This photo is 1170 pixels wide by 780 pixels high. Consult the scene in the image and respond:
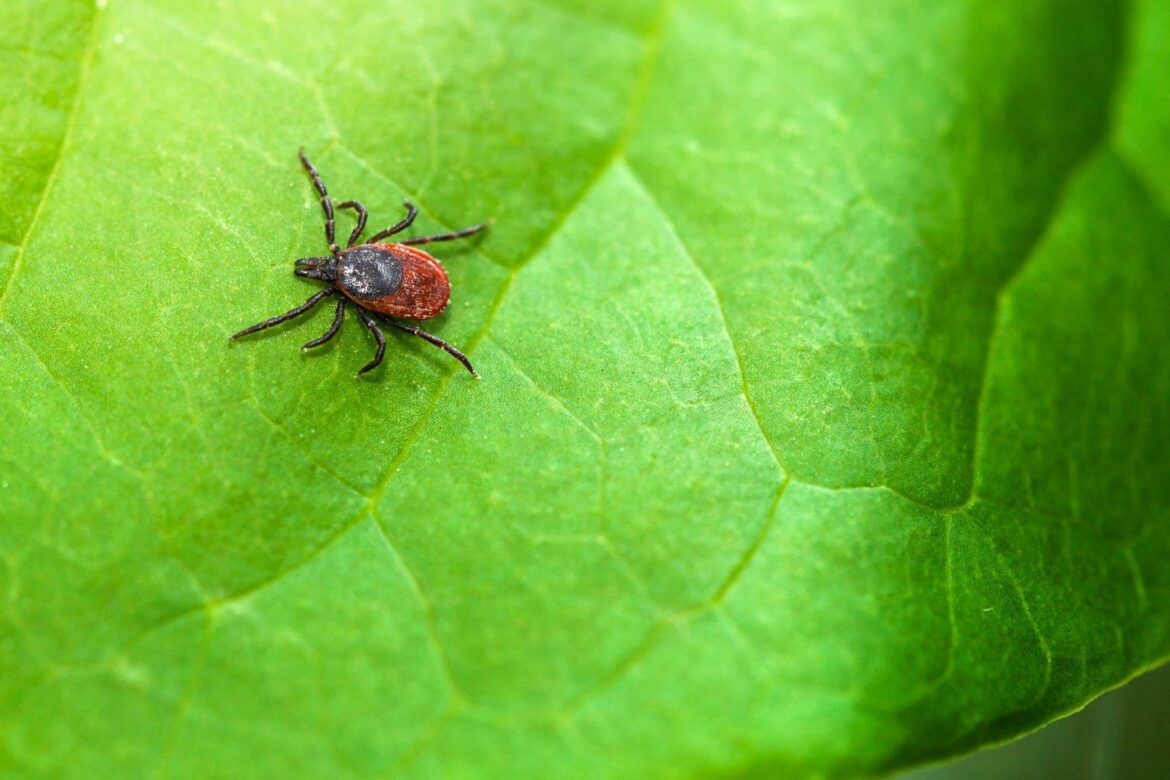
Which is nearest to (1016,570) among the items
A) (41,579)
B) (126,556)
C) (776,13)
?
(776,13)

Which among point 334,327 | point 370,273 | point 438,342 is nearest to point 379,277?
point 370,273

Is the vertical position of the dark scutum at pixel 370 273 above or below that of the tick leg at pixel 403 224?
below

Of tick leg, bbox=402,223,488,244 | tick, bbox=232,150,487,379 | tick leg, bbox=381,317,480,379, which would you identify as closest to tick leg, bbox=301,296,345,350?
tick, bbox=232,150,487,379

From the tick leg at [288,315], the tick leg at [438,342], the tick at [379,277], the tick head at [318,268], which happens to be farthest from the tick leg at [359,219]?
the tick leg at [438,342]

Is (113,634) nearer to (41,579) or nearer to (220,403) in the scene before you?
(41,579)

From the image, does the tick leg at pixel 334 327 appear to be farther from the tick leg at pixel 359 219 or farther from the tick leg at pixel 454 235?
the tick leg at pixel 454 235

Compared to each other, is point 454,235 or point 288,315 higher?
point 454,235

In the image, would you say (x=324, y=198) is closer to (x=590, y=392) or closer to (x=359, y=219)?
(x=359, y=219)

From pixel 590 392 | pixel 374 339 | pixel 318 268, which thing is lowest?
pixel 374 339
